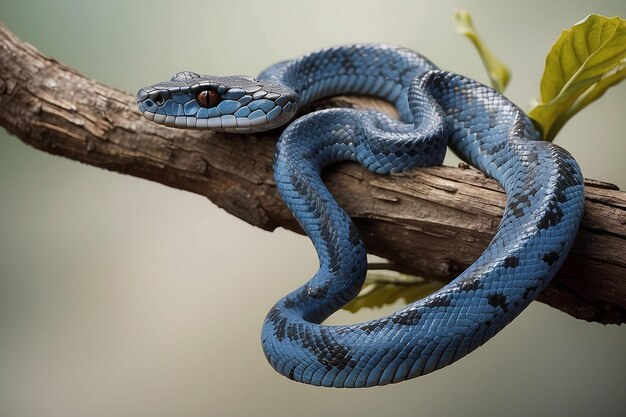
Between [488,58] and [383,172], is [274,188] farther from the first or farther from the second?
[488,58]

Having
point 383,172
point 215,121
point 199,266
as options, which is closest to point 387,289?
point 383,172

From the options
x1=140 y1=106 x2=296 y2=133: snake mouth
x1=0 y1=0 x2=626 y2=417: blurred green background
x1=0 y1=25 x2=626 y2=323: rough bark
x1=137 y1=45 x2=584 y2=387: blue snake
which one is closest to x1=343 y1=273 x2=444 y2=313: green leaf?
x1=0 y1=25 x2=626 y2=323: rough bark

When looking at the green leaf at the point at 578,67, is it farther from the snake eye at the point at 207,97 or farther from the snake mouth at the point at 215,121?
the snake eye at the point at 207,97

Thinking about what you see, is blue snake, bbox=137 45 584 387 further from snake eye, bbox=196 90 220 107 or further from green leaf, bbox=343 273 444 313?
green leaf, bbox=343 273 444 313

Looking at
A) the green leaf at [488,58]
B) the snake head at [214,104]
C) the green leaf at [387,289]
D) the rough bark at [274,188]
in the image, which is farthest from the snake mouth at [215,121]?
the green leaf at [488,58]

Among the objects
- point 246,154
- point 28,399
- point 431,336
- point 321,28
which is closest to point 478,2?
point 321,28

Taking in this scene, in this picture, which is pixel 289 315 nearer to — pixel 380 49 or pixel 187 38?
pixel 380 49

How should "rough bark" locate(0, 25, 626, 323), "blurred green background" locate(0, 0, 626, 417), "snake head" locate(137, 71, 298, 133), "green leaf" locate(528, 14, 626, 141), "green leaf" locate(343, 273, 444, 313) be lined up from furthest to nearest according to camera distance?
"blurred green background" locate(0, 0, 626, 417)
"green leaf" locate(343, 273, 444, 313)
"snake head" locate(137, 71, 298, 133)
"green leaf" locate(528, 14, 626, 141)
"rough bark" locate(0, 25, 626, 323)
